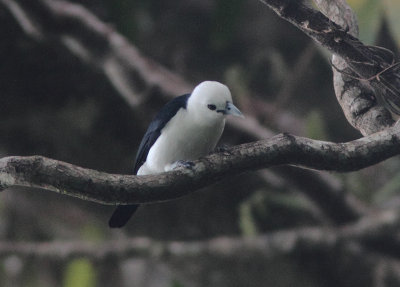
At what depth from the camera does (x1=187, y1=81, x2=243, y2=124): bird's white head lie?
1362 mm

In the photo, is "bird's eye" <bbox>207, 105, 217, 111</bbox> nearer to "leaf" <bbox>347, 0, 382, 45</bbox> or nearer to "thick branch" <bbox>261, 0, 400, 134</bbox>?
"thick branch" <bbox>261, 0, 400, 134</bbox>

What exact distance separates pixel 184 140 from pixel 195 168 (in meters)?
0.28

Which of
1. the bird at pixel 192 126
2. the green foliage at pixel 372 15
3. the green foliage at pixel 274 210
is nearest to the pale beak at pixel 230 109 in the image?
the bird at pixel 192 126

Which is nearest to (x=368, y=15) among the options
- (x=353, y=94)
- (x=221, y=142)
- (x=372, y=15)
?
(x=372, y=15)

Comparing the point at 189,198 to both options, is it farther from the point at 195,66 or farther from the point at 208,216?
the point at 195,66

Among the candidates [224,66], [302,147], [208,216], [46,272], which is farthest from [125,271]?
[302,147]

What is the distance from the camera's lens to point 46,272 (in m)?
3.09

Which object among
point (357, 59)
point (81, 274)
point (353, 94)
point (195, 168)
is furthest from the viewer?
point (81, 274)

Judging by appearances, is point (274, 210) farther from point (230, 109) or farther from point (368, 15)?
point (230, 109)

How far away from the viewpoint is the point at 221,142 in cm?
254

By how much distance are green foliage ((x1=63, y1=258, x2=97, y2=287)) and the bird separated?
4.19ft

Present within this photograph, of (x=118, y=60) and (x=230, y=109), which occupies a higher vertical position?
(x=118, y=60)

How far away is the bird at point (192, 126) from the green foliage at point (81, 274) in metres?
1.28

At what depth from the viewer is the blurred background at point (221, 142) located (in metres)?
2.55
